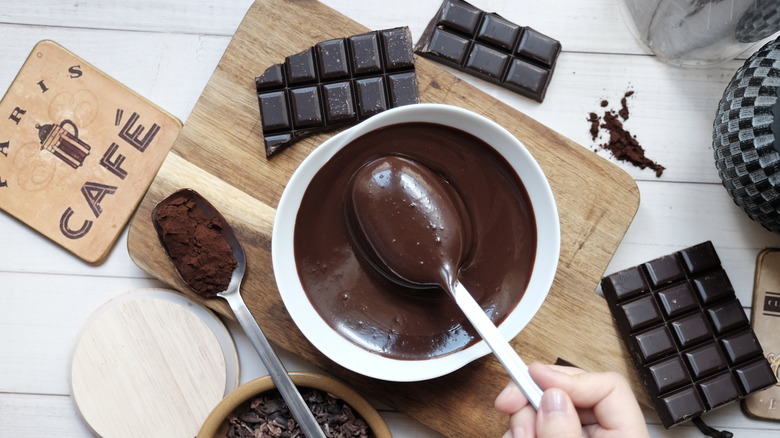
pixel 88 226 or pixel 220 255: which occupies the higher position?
pixel 220 255

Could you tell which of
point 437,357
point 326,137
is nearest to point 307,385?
point 437,357

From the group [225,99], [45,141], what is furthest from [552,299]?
[45,141]

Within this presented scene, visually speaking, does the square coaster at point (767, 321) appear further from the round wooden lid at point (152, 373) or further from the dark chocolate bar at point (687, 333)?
the round wooden lid at point (152, 373)

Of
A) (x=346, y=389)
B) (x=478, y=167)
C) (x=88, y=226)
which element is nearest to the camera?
(x=478, y=167)

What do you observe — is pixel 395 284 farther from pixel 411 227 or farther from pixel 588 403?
pixel 588 403

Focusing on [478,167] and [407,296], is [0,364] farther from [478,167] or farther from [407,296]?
[478,167]

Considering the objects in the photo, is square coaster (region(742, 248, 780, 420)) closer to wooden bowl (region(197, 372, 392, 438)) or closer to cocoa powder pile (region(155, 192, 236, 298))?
wooden bowl (region(197, 372, 392, 438))

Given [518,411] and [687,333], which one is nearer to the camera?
[518,411]
